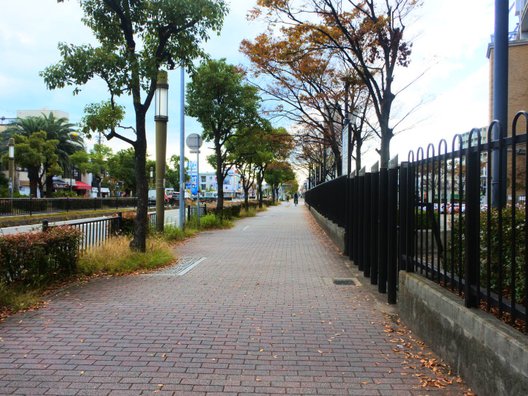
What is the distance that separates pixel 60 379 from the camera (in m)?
3.94

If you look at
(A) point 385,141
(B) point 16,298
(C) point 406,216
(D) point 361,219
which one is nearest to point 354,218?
(D) point 361,219

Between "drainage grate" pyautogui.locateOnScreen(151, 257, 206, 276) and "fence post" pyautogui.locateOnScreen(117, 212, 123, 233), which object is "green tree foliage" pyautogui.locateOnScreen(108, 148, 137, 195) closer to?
"fence post" pyautogui.locateOnScreen(117, 212, 123, 233)

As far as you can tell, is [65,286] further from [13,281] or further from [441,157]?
[441,157]

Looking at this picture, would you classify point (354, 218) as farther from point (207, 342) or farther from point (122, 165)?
point (122, 165)

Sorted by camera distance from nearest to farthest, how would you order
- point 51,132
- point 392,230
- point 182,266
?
point 392,230, point 182,266, point 51,132

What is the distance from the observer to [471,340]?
148 inches

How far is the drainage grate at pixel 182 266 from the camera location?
921cm

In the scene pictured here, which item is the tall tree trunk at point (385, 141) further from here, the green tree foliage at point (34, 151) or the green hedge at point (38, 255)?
the green tree foliage at point (34, 151)

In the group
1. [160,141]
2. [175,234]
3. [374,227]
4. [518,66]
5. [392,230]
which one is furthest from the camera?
[518,66]

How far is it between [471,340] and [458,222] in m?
1.33

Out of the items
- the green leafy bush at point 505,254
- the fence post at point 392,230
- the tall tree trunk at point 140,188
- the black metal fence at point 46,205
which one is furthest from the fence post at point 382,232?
the black metal fence at point 46,205

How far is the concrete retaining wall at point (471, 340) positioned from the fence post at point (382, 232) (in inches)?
72.6

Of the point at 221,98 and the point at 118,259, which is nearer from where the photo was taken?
the point at 118,259

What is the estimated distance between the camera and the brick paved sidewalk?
153 inches
